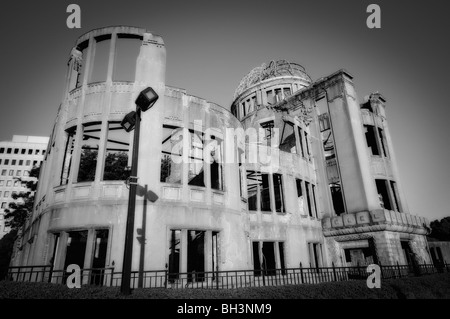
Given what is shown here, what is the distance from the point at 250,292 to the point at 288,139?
18.7 m

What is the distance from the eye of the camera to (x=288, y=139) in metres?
Answer: 24.3

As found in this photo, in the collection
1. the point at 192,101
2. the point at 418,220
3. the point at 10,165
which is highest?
the point at 10,165

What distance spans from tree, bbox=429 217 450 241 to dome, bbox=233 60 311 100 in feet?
158

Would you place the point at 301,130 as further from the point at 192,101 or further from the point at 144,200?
the point at 144,200

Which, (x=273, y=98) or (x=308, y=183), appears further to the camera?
(x=273, y=98)

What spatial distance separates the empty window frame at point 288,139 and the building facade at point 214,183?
131 mm

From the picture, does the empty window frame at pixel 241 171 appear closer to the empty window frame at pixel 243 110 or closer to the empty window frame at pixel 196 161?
the empty window frame at pixel 196 161

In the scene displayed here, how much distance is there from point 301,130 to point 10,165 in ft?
334

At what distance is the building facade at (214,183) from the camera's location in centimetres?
1088

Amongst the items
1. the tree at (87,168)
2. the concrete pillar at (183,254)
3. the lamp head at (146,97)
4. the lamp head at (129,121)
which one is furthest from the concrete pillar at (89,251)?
the tree at (87,168)

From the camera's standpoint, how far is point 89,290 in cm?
631

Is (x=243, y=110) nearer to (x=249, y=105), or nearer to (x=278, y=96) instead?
(x=249, y=105)

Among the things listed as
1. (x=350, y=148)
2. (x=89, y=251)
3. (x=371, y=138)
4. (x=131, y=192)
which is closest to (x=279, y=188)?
(x=350, y=148)
